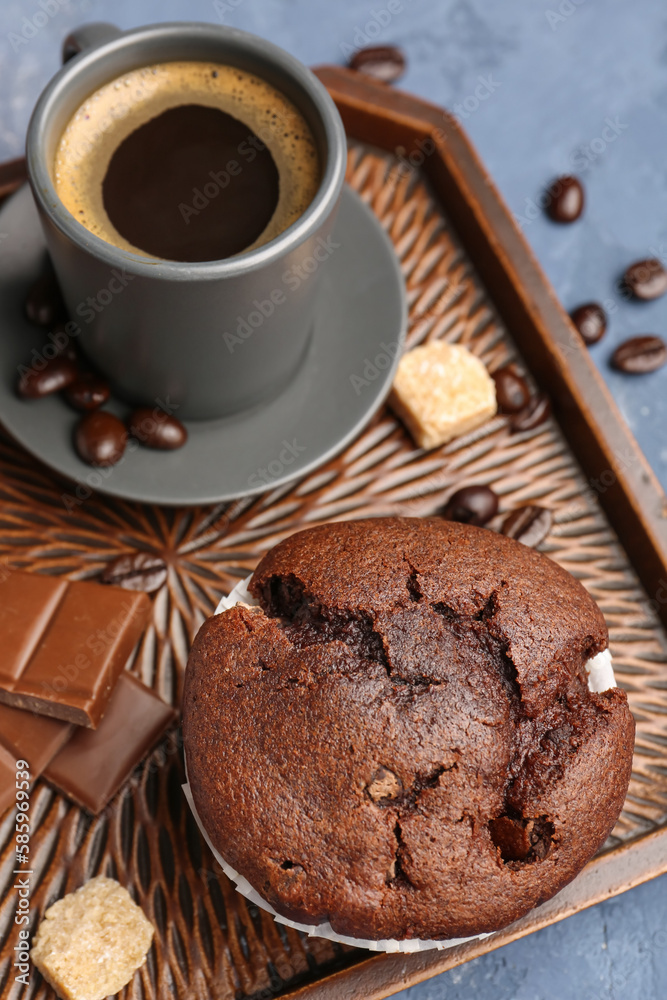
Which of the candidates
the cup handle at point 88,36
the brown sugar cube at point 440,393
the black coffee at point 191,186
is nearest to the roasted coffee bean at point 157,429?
the black coffee at point 191,186

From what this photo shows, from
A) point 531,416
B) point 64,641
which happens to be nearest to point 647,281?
point 531,416

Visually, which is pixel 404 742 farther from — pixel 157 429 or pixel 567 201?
pixel 567 201

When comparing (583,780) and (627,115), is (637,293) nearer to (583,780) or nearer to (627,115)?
(627,115)

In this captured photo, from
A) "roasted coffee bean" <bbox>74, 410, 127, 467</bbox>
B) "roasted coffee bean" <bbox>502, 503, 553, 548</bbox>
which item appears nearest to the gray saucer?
"roasted coffee bean" <bbox>74, 410, 127, 467</bbox>

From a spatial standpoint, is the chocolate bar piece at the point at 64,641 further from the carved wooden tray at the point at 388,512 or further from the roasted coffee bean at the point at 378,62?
the roasted coffee bean at the point at 378,62

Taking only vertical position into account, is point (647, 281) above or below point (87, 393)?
above

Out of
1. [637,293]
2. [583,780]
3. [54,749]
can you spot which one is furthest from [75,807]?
[637,293]
